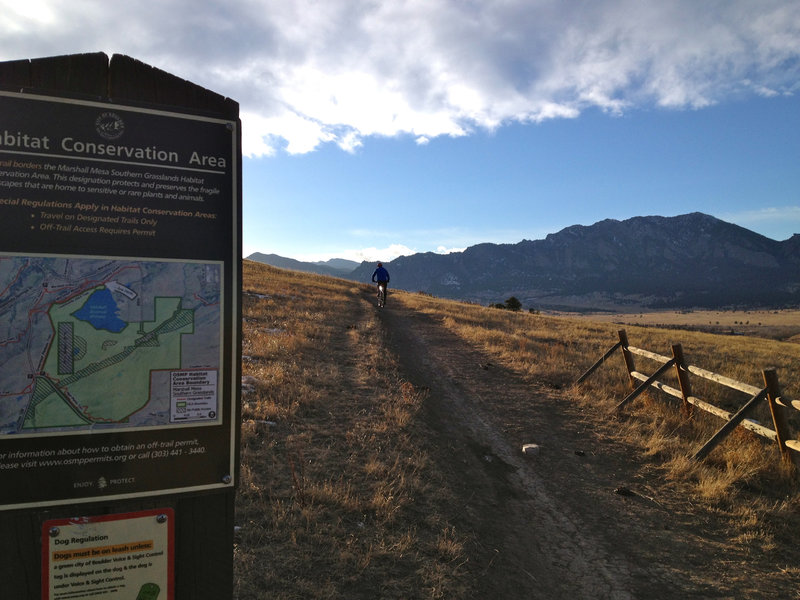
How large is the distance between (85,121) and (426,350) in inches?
522

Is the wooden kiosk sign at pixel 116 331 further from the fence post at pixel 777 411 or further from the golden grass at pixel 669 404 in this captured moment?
the fence post at pixel 777 411

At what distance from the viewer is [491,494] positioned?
19.3 feet

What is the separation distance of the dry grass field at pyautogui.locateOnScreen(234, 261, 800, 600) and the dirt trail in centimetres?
2

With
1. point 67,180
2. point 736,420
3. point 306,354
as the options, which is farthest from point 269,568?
point 306,354

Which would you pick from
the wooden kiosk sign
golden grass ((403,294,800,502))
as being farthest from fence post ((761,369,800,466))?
the wooden kiosk sign

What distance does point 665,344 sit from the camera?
21859mm

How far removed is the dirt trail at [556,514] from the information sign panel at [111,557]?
2.68 meters

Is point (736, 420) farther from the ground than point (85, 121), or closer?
closer

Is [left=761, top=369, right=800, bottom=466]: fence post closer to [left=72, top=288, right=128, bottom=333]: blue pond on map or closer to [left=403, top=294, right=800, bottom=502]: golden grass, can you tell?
[left=403, top=294, right=800, bottom=502]: golden grass

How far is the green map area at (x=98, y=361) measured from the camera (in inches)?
87.4

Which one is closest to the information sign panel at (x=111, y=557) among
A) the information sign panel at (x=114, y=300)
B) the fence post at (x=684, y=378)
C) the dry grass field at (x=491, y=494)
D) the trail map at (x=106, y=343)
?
the information sign panel at (x=114, y=300)

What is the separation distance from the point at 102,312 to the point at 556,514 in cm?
521

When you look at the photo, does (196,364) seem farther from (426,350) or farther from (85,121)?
(426,350)

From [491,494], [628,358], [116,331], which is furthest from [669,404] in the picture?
[116,331]
